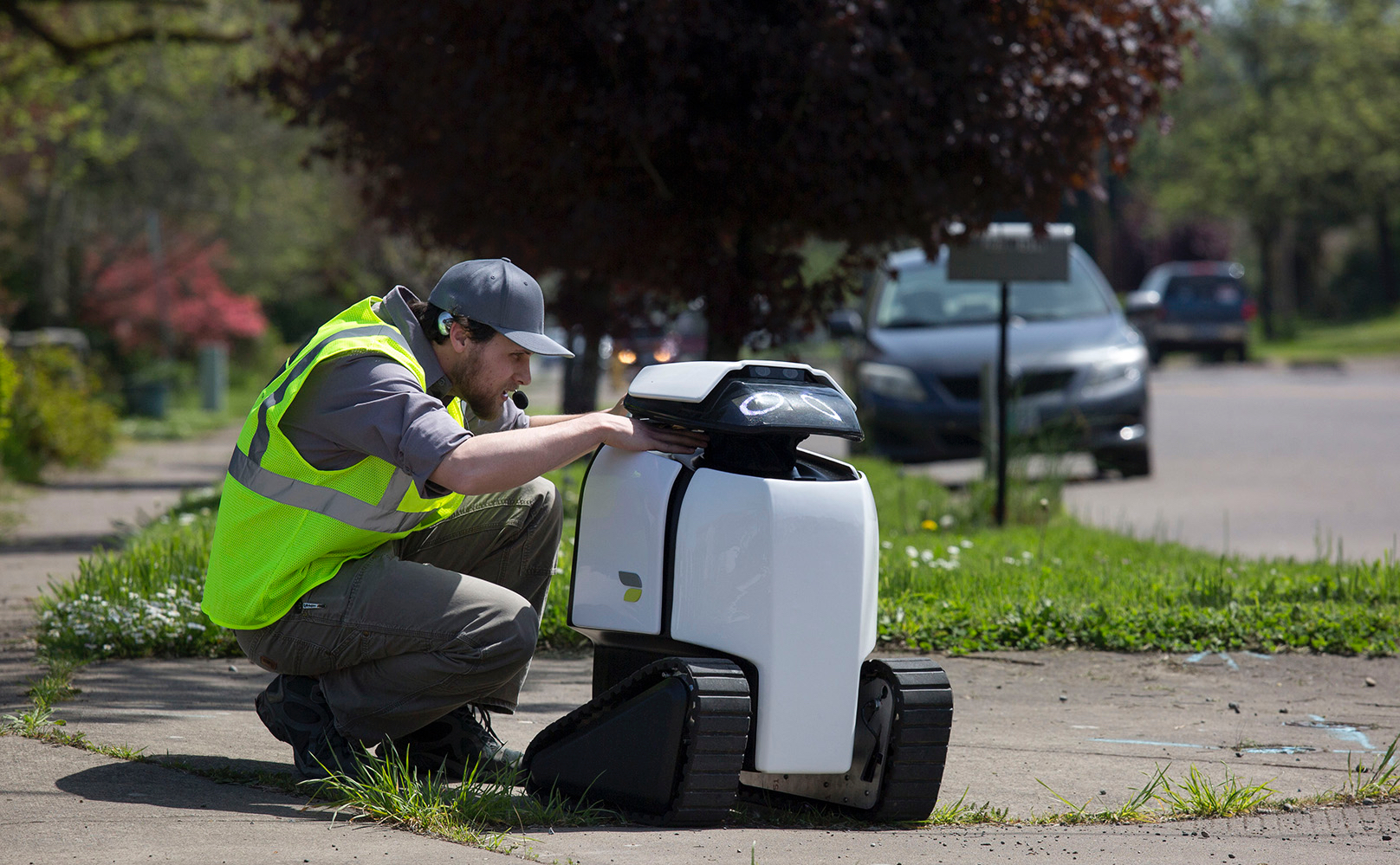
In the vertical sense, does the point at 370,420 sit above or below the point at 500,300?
below

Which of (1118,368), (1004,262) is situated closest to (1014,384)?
(1118,368)

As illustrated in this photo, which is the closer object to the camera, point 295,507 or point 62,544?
point 295,507

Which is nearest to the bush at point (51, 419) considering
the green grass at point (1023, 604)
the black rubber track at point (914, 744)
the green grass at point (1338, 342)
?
the green grass at point (1023, 604)

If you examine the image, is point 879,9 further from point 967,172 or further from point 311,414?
point 311,414

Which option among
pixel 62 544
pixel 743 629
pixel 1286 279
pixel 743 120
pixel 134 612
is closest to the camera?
pixel 743 629

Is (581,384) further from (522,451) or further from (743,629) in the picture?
(743,629)

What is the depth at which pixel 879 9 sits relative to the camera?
20.1ft

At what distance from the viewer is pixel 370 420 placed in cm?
336

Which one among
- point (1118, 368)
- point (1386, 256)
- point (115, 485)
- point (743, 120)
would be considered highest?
point (1386, 256)

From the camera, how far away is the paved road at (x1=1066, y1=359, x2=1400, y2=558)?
27.2ft

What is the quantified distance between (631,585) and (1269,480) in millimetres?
8596

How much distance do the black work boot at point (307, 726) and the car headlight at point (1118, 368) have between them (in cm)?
758

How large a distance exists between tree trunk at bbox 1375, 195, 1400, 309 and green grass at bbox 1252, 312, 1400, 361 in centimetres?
156

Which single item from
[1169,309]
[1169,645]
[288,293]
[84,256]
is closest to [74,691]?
[1169,645]
